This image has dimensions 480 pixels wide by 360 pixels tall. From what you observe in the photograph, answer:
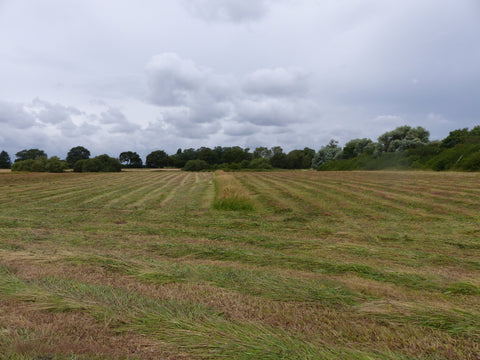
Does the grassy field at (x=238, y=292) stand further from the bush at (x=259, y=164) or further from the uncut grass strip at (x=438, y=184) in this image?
the bush at (x=259, y=164)

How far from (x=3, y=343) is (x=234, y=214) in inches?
311

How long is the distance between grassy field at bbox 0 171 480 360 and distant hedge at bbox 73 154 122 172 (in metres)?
→ 69.4

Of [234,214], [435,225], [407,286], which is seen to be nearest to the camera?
[407,286]

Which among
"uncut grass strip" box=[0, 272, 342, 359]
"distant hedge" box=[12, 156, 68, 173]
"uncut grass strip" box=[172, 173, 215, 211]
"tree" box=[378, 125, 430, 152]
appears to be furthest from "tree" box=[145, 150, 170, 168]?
"uncut grass strip" box=[0, 272, 342, 359]

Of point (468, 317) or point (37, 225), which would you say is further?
point (37, 225)

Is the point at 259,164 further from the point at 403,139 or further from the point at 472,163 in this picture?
the point at 472,163

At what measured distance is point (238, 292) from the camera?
3561 millimetres

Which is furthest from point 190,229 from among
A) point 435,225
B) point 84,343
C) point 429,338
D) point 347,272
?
point 435,225

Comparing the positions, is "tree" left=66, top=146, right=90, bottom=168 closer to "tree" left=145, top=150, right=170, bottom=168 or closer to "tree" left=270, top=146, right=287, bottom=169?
"tree" left=145, top=150, right=170, bottom=168

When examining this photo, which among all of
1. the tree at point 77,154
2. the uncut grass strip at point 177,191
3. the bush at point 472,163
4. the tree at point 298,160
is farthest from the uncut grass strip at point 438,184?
the tree at point 77,154

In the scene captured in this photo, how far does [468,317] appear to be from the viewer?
2836mm

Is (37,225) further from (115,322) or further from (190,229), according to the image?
(115,322)

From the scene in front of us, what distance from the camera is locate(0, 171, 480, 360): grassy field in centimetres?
247

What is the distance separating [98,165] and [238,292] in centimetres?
7725
